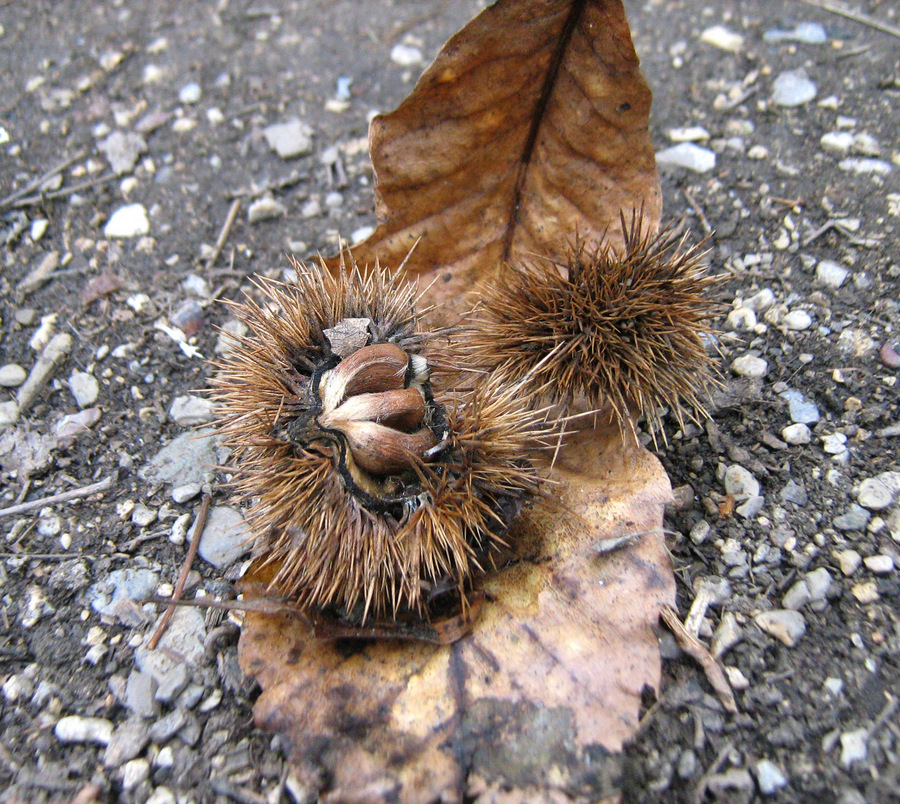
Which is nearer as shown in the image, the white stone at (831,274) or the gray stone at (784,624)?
the gray stone at (784,624)

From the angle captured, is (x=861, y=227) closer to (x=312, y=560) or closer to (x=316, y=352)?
(x=316, y=352)

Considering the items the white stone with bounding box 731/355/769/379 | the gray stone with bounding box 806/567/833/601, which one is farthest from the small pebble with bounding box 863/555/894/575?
the white stone with bounding box 731/355/769/379

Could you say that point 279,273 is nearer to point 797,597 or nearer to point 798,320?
point 798,320

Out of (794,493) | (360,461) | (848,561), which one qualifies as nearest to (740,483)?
(794,493)

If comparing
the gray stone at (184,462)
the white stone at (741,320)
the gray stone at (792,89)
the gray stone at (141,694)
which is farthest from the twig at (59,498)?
the gray stone at (792,89)

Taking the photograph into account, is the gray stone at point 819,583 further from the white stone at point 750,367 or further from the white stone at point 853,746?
the white stone at point 750,367
